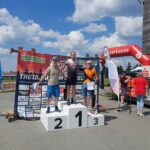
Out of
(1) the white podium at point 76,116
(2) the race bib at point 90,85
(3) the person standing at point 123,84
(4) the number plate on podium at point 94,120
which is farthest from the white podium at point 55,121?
(3) the person standing at point 123,84

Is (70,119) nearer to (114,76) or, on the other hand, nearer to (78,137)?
(78,137)

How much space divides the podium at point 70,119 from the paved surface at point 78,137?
27 centimetres

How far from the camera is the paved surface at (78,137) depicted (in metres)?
6.14

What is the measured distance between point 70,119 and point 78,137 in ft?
3.80

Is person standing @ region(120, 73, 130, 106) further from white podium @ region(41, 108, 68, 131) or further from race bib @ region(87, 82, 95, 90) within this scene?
white podium @ region(41, 108, 68, 131)

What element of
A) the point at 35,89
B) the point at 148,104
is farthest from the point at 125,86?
the point at 35,89

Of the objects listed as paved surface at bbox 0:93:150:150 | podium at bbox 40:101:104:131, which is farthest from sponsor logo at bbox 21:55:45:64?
podium at bbox 40:101:104:131

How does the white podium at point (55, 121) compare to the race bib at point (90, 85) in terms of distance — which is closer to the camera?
the white podium at point (55, 121)

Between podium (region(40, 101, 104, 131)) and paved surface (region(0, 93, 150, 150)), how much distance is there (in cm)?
27

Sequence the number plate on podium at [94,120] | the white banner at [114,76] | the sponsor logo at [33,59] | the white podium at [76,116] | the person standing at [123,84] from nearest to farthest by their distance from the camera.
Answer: the white podium at [76,116], the number plate on podium at [94,120], the sponsor logo at [33,59], the white banner at [114,76], the person standing at [123,84]

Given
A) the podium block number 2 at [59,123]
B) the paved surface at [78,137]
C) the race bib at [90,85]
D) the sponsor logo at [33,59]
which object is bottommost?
the paved surface at [78,137]

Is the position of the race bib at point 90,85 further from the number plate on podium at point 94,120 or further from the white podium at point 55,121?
the white podium at point 55,121

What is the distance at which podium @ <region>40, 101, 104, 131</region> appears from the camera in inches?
311

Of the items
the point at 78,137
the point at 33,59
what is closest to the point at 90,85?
the point at 33,59
